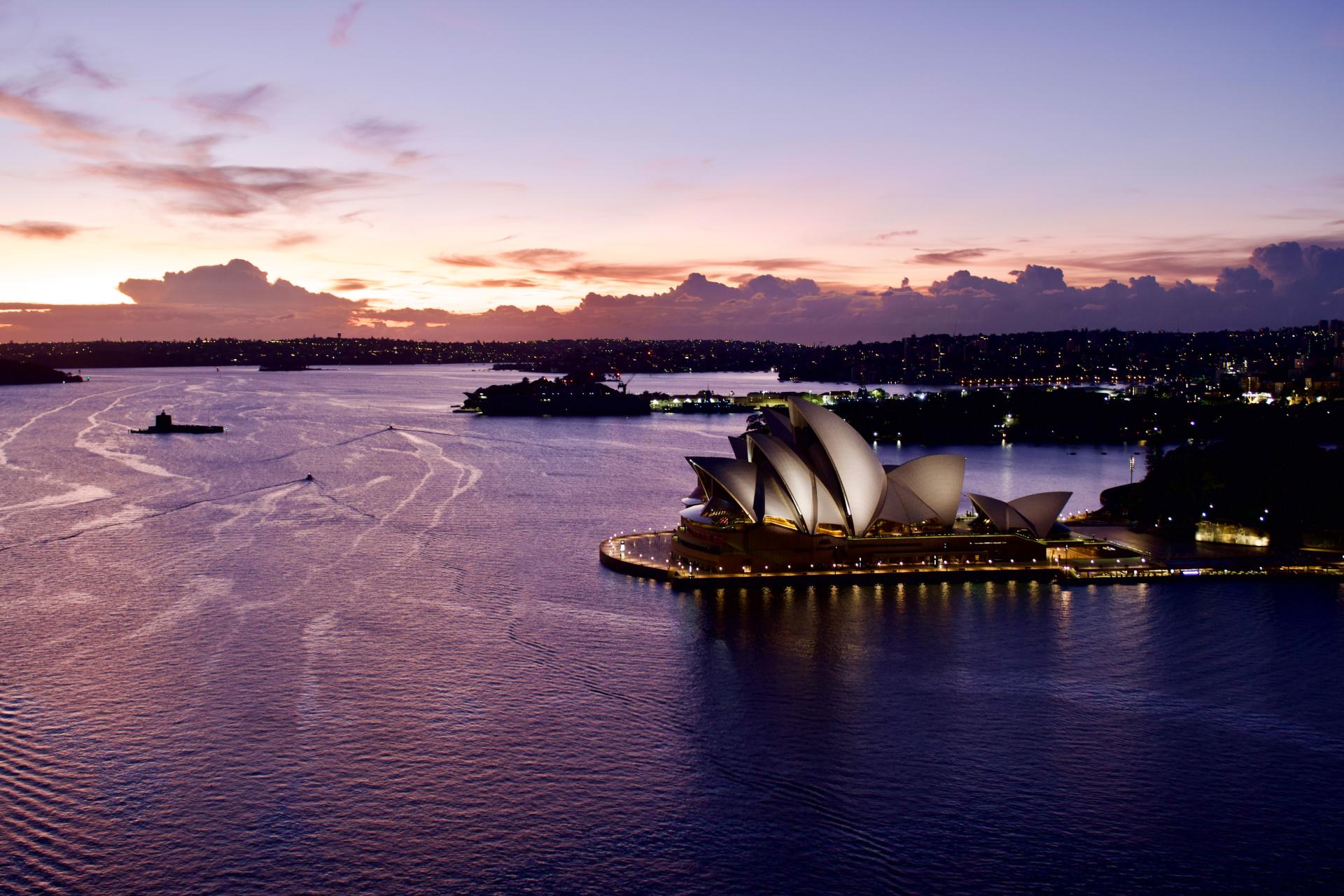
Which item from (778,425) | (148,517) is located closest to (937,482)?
(778,425)

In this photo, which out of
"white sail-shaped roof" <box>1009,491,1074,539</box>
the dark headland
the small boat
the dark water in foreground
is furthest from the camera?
the dark headland

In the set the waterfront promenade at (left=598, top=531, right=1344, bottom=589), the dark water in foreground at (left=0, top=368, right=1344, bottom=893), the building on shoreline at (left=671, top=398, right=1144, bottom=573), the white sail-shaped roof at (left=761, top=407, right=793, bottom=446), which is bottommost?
the dark water in foreground at (left=0, top=368, right=1344, bottom=893)

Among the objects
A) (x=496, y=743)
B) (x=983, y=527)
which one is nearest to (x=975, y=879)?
(x=496, y=743)

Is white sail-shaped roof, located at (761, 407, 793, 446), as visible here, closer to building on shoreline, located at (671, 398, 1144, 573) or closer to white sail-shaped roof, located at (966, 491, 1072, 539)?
building on shoreline, located at (671, 398, 1144, 573)

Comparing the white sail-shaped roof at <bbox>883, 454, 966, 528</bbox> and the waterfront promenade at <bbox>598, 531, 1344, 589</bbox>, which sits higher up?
the white sail-shaped roof at <bbox>883, 454, 966, 528</bbox>

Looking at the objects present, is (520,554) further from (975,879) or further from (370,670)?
(975,879)

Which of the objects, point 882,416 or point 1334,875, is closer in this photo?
point 1334,875

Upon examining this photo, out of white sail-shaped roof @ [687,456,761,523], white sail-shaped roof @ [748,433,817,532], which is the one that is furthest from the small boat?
white sail-shaped roof @ [748,433,817,532]
